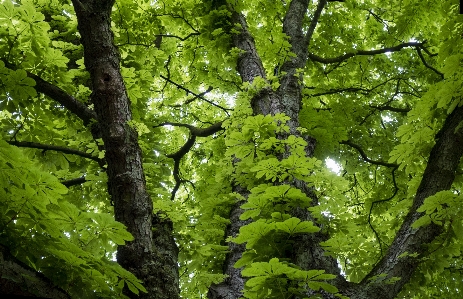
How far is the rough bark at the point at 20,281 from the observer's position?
5.64 feet

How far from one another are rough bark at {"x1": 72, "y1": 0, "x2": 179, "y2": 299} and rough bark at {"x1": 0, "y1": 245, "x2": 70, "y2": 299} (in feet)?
3.08

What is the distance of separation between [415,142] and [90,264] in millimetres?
2685

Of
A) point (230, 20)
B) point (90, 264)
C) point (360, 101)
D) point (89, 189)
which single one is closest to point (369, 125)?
point (360, 101)

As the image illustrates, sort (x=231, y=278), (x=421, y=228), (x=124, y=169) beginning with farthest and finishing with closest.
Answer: (x=231, y=278)
(x=124, y=169)
(x=421, y=228)

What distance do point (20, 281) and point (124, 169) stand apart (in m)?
1.62

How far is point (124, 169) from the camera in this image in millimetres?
3338

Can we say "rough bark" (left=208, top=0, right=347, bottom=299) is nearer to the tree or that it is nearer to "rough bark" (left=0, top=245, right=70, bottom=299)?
the tree

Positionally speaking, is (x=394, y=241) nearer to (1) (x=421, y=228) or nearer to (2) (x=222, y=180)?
(1) (x=421, y=228)

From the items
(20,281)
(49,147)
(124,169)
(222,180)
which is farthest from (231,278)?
(20,281)

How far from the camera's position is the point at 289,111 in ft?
13.9

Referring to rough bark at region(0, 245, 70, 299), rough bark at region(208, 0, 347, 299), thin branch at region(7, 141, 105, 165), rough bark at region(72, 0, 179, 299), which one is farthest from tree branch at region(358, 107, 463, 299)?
thin branch at region(7, 141, 105, 165)

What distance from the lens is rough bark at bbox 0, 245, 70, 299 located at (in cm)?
172

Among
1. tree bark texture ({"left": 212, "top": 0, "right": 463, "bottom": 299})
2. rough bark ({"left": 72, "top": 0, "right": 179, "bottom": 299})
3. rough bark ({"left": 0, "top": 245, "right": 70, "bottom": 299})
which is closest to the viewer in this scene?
rough bark ({"left": 0, "top": 245, "right": 70, "bottom": 299})

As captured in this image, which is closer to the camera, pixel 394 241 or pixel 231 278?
pixel 394 241
